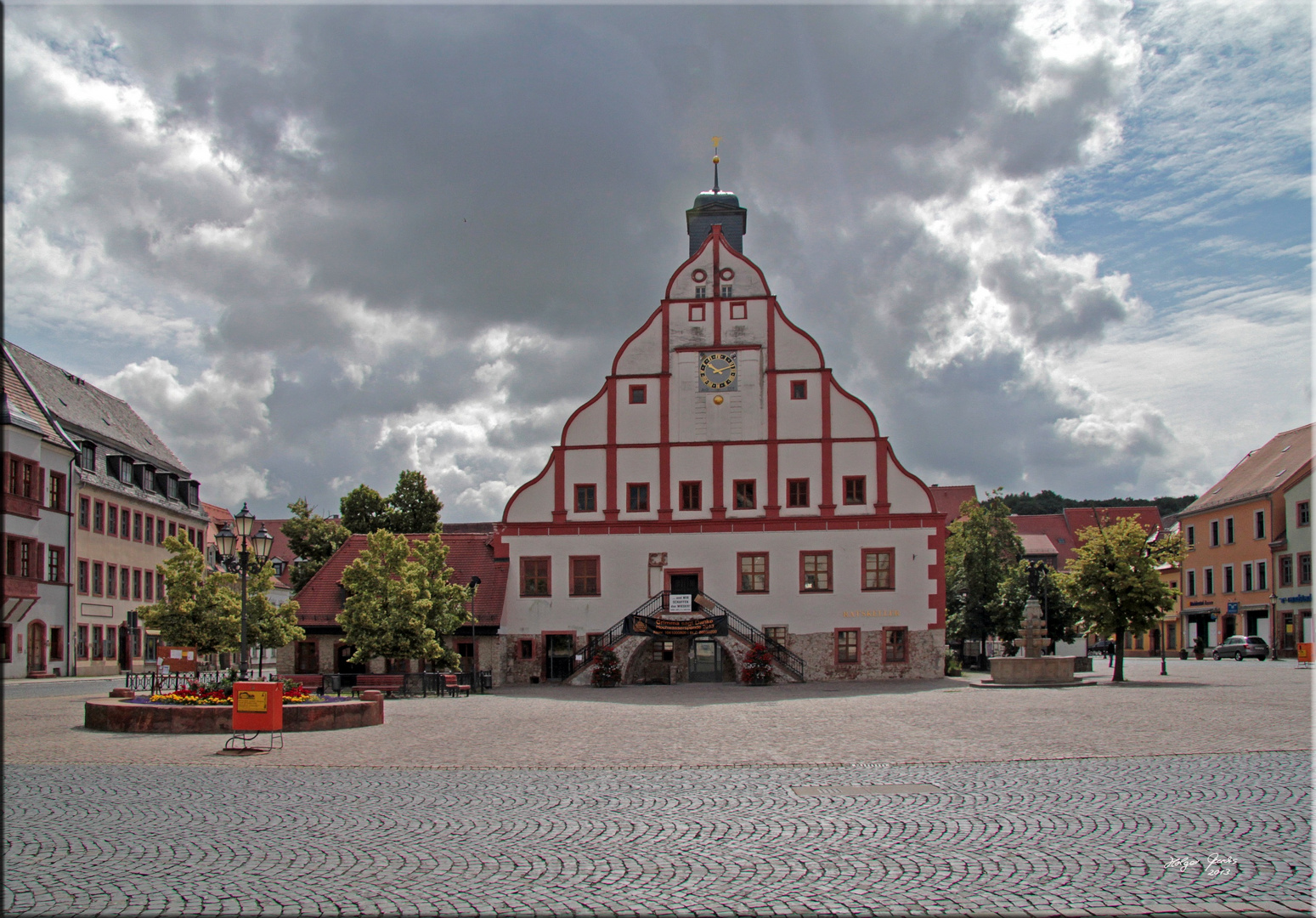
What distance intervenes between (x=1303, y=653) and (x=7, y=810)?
51511 millimetres

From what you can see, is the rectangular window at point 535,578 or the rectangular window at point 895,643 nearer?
the rectangular window at point 895,643

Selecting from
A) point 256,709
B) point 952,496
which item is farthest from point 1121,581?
point 952,496

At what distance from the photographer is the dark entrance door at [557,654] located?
138 ft

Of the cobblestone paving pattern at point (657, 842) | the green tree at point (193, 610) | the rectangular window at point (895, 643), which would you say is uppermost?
the green tree at point (193, 610)

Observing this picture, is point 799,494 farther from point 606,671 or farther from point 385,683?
point 385,683

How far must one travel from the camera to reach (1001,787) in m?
13.1

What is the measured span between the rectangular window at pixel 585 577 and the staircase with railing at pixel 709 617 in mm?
1732

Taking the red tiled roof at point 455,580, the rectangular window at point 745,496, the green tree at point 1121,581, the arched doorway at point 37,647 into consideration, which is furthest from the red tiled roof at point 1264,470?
the arched doorway at point 37,647

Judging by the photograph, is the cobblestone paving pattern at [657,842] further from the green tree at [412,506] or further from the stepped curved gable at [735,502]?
the green tree at [412,506]

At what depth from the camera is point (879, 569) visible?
41625 millimetres

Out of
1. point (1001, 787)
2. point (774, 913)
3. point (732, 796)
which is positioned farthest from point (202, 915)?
point (1001, 787)

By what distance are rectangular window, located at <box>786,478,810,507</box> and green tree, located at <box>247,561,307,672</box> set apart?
743 inches

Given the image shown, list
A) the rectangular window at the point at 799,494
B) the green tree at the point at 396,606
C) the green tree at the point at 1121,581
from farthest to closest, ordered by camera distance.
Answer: the rectangular window at the point at 799,494 → the green tree at the point at 1121,581 → the green tree at the point at 396,606

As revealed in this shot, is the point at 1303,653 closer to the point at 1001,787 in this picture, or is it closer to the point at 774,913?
the point at 1001,787
